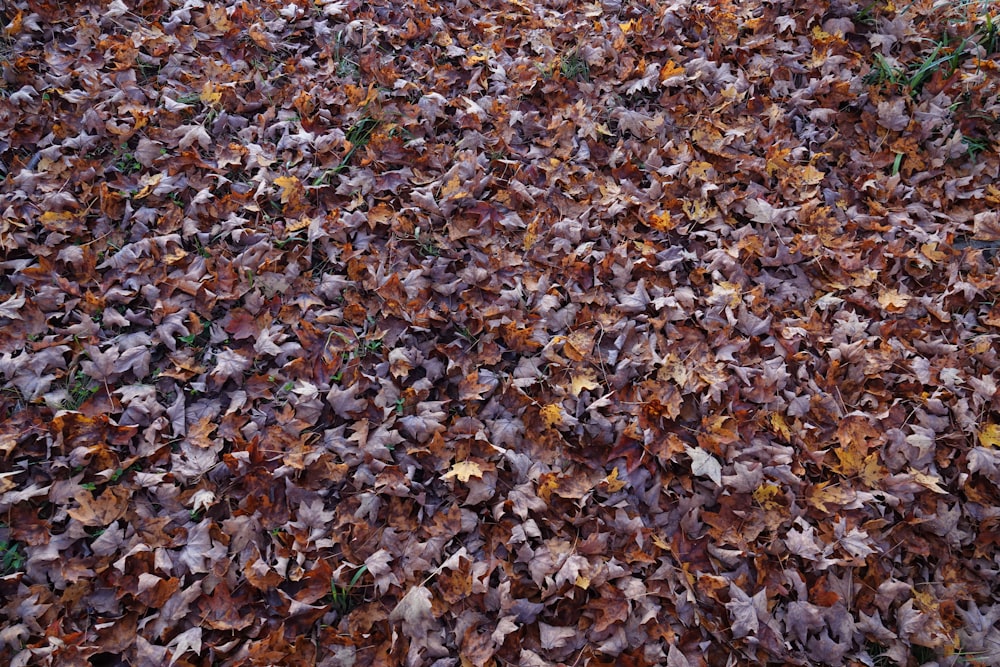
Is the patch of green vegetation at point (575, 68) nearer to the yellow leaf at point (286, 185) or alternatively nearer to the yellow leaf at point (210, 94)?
the yellow leaf at point (286, 185)

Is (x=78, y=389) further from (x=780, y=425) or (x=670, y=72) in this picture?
(x=670, y=72)

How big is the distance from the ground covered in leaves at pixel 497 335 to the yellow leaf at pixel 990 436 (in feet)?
0.22

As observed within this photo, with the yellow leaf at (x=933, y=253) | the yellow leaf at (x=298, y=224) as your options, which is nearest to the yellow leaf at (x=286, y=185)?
the yellow leaf at (x=298, y=224)

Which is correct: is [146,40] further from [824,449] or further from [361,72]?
[824,449]

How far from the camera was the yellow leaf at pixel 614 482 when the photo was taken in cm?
229

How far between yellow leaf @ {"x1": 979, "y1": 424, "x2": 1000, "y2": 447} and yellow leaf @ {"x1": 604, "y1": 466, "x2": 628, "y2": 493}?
1391 mm

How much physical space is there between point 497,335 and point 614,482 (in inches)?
31.6

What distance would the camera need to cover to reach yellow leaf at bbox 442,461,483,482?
227 cm

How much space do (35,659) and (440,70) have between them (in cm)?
329

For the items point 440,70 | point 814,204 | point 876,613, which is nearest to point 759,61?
point 814,204

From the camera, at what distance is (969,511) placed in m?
2.25

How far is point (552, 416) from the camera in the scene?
7.99 ft

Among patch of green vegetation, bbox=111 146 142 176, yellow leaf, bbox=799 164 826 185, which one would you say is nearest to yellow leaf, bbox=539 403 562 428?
yellow leaf, bbox=799 164 826 185

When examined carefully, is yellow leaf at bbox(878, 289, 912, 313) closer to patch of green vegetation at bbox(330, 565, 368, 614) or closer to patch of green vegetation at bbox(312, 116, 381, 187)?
patch of green vegetation at bbox(330, 565, 368, 614)
